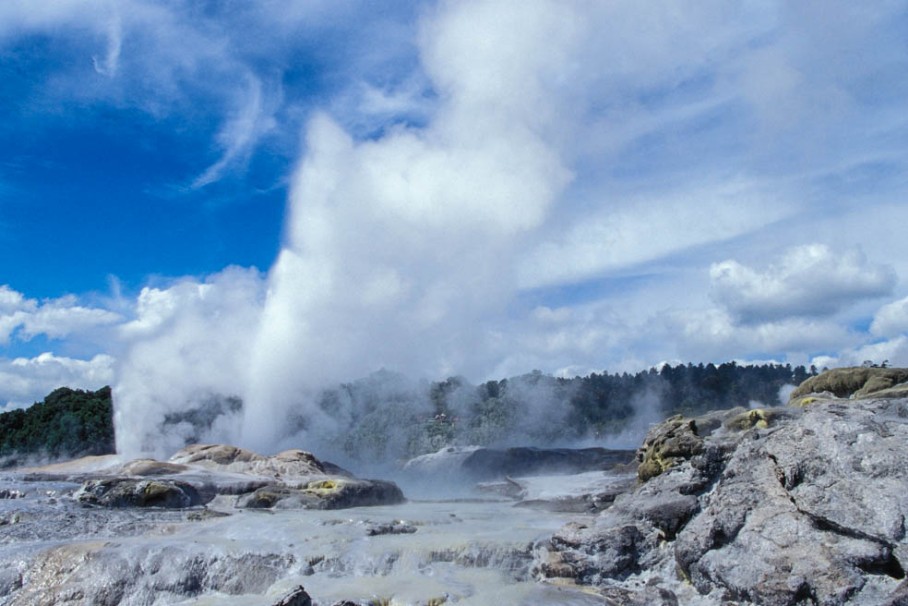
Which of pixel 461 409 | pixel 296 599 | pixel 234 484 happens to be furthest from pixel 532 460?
pixel 296 599

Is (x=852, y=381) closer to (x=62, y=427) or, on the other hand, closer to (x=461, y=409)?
(x=461, y=409)

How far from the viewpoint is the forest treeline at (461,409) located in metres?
46.1

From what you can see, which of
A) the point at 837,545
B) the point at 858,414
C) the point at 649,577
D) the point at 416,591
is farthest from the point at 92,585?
the point at 858,414

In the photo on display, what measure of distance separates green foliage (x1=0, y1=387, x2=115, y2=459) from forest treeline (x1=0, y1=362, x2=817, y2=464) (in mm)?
85

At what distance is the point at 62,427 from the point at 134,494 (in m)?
33.0

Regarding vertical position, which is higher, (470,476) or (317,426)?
(317,426)

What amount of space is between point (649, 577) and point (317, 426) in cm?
3342

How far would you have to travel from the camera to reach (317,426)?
4297 centimetres

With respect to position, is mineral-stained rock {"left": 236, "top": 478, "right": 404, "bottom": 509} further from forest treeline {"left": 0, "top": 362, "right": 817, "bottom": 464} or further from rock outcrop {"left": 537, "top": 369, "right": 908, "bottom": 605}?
forest treeline {"left": 0, "top": 362, "right": 817, "bottom": 464}

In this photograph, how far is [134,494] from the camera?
1903cm

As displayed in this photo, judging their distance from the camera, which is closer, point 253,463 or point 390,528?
point 390,528

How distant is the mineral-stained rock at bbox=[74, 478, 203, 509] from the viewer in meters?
18.9

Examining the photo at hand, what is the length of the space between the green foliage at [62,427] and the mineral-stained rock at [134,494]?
27.1 metres

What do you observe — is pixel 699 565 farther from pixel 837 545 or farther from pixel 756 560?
pixel 837 545
